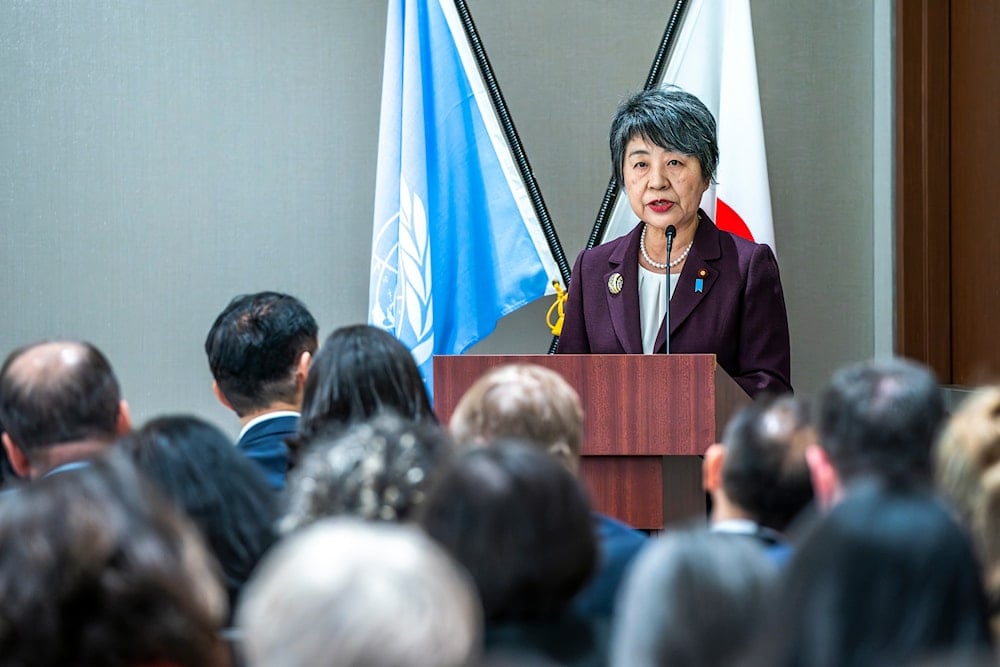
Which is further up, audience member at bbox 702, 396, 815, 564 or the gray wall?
the gray wall

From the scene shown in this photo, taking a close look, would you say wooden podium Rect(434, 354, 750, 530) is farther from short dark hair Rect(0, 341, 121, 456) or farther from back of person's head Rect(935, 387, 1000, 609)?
back of person's head Rect(935, 387, 1000, 609)

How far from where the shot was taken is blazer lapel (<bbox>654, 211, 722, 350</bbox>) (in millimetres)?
4281

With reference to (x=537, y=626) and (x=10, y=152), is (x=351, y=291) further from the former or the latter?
(x=537, y=626)

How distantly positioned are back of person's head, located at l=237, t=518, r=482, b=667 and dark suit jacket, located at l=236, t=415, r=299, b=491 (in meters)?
1.76

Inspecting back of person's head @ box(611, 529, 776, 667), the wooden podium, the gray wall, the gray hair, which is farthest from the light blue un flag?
back of person's head @ box(611, 529, 776, 667)

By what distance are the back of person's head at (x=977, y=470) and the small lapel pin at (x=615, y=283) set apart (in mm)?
2297

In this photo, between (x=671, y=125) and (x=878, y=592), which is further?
(x=671, y=125)

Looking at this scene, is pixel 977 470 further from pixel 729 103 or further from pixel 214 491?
pixel 729 103

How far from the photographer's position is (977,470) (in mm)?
2025

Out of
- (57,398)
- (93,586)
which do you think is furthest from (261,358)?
(93,586)

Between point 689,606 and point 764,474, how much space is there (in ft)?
2.22

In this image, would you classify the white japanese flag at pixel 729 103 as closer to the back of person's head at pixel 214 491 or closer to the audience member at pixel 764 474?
the audience member at pixel 764 474

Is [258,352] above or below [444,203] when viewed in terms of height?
below

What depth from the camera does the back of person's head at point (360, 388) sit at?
109 inches
